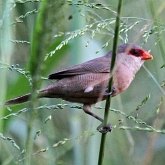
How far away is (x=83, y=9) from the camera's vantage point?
1630 millimetres

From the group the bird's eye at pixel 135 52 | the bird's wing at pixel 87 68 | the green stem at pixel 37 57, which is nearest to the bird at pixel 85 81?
the bird's wing at pixel 87 68

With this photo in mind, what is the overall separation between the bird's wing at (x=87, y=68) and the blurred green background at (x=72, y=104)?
132 mm

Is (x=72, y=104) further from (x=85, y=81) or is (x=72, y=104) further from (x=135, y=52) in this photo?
(x=135, y=52)

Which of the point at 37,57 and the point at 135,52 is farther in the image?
the point at 135,52

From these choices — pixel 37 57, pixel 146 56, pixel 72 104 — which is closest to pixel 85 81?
pixel 146 56

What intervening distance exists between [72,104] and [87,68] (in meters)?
0.73

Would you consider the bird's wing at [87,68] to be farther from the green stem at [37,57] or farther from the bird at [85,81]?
the green stem at [37,57]

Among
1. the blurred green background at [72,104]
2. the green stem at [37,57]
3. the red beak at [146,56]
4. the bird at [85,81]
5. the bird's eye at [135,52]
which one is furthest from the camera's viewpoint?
the bird's eye at [135,52]

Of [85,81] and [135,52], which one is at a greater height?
[135,52]

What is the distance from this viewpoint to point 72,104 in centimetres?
182

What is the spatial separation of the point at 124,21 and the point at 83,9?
0.15 meters

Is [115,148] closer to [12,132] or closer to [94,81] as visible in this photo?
[94,81]

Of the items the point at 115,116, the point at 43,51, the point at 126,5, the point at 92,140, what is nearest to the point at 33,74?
the point at 43,51

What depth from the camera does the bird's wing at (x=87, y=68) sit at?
2.43 metres
